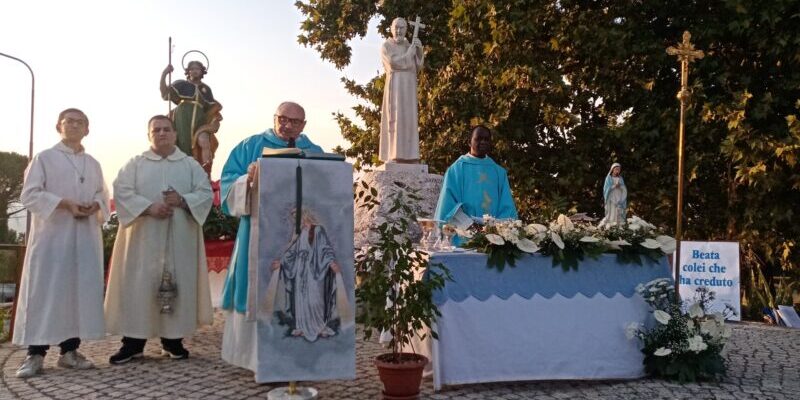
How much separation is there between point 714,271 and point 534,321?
6090 millimetres

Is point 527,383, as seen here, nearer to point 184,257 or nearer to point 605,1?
point 184,257

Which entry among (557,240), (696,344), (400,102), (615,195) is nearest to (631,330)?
(696,344)

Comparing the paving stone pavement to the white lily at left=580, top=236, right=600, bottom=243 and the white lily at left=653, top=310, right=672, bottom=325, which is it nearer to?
the white lily at left=653, top=310, right=672, bottom=325

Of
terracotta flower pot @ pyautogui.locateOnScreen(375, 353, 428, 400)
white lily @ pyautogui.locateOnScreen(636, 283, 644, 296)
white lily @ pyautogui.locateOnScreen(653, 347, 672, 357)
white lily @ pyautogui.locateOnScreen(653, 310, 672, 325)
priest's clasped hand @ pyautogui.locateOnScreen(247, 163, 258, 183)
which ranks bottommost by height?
terracotta flower pot @ pyautogui.locateOnScreen(375, 353, 428, 400)

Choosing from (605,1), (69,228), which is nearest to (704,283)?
(605,1)

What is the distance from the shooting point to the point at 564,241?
17.4ft

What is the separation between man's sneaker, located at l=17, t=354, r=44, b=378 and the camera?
5.39 meters

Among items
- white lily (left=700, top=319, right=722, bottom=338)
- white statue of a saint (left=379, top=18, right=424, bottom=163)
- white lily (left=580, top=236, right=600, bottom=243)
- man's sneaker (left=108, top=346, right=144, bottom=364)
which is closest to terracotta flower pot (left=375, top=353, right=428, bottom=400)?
white lily (left=580, top=236, right=600, bottom=243)

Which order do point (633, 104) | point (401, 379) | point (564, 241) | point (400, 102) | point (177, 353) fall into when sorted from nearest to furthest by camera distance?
1. point (401, 379)
2. point (564, 241)
3. point (177, 353)
4. point (400, 102)
5. point (633, 104)

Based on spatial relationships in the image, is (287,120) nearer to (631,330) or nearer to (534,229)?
(534,229)

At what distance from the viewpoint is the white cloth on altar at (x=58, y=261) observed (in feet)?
18.1

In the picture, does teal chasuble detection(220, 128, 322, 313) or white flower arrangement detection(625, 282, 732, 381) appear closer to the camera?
teal chasuble detection(220, 128, 322, 313)

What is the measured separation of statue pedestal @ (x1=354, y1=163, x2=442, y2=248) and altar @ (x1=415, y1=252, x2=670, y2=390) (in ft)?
11.6

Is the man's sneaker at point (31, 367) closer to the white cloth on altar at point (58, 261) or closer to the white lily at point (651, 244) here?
the white cloth on altar at point (58, 261)
